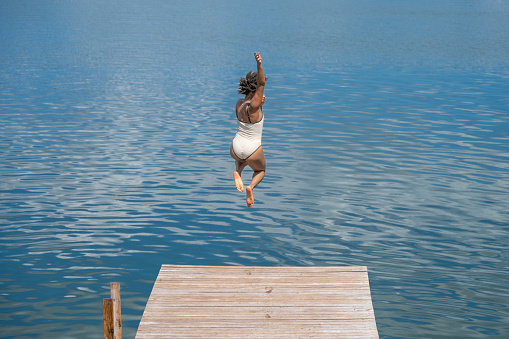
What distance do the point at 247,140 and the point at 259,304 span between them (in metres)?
3.12

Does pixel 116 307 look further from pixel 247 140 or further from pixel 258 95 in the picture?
pixel 258 95

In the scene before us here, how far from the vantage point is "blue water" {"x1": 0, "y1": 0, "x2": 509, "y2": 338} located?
17641 mm

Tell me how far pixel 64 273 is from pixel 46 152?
495 inches

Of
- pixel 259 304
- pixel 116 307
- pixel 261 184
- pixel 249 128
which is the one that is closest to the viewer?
pixel 116 307

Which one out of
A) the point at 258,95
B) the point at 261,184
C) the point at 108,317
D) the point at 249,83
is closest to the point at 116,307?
the point at 108,317

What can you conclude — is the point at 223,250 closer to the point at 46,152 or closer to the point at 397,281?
the point at 397,281

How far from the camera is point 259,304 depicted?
13.4 metres

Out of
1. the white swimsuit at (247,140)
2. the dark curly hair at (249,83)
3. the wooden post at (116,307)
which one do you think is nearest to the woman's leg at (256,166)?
the white swimsuit at (247,140)

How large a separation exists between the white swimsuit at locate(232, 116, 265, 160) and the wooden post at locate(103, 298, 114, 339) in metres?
3.48

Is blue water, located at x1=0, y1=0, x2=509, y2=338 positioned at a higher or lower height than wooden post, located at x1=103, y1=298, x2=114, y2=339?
higher

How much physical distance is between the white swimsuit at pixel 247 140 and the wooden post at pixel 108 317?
348cm

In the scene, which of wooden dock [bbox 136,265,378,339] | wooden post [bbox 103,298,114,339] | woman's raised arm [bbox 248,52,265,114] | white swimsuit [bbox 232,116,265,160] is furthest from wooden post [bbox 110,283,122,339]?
woman's raised arm [bbox 248,52,265,114]

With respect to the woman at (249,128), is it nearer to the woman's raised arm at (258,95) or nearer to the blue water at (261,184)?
the woman's raised arm at (258,95)

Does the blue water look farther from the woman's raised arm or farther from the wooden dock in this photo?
the woman's raised arm
